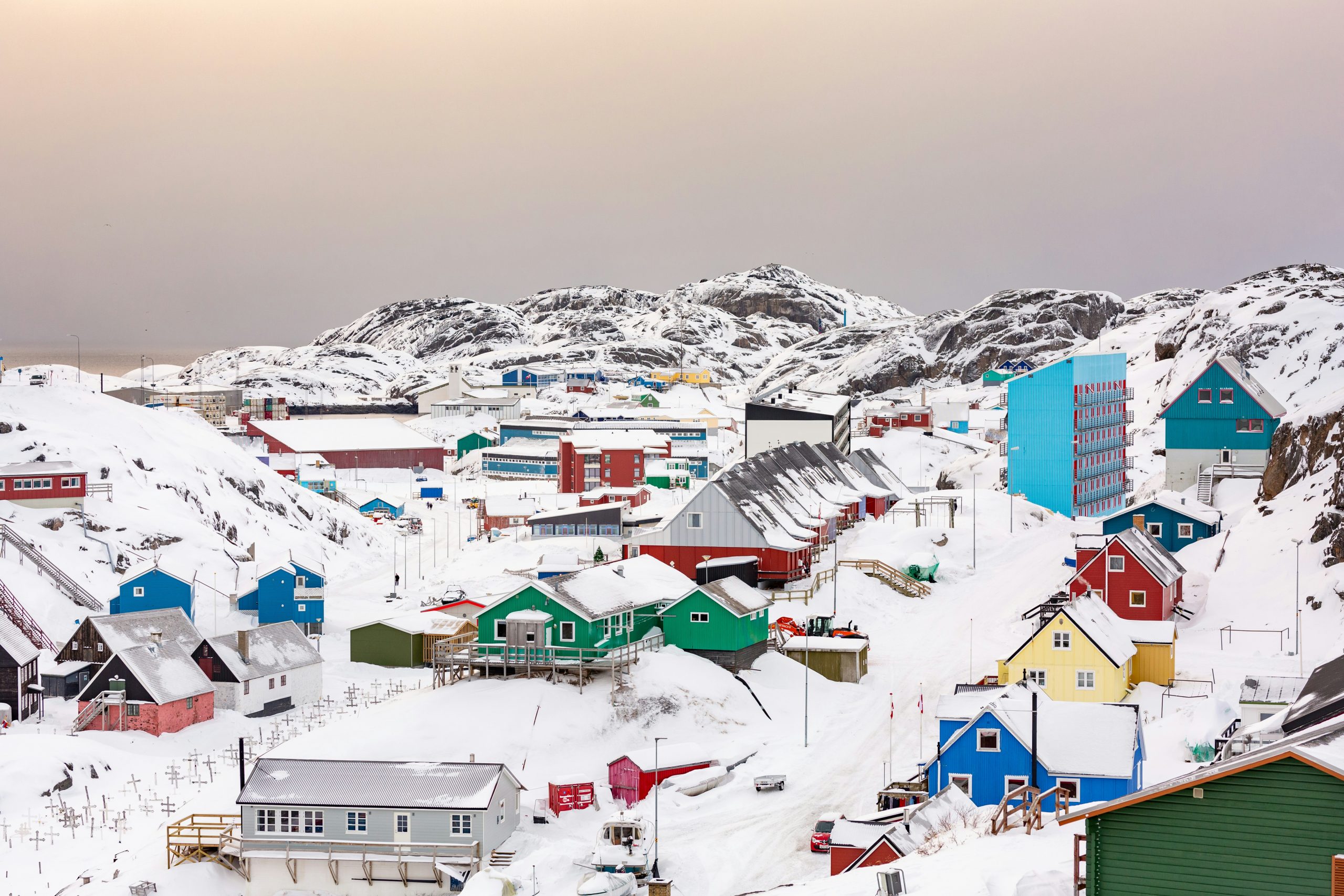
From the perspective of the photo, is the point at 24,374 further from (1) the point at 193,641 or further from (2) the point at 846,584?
(2) the point at 846,584

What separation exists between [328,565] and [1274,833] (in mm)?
62730

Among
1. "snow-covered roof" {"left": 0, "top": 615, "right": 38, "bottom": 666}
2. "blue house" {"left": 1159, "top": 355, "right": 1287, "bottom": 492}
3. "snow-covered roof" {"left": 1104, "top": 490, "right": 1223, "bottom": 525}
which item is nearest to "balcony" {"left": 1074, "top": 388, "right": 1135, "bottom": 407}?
"blue house" {"left": 1159, "top": 355, "right": 1287, "bottom": 492}

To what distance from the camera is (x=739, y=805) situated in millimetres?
33219

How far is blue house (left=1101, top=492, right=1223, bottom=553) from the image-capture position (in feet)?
178

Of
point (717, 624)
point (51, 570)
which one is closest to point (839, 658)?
point (717, 624)

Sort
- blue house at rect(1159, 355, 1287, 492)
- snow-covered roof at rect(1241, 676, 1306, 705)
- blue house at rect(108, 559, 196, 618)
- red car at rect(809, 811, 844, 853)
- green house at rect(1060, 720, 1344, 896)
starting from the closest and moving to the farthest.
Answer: green house at rect(1060, 720, 1344, 896) < red car at rect(809, 811, 844, 853) < snow-covered roof at rect(1241, 676, 1306, 705) < blue house at rect(108, 559, 196, 618) < blue house at rect(1159, 355, 1287, 492)

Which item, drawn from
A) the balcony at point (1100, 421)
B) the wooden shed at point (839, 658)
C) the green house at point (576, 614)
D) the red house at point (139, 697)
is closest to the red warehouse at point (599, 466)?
the balcony at point (1100, 421)

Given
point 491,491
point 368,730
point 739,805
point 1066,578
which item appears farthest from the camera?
point 491,491

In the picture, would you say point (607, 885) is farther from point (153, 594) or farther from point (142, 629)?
point (153, 594)

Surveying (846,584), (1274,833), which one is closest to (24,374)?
(846,584)

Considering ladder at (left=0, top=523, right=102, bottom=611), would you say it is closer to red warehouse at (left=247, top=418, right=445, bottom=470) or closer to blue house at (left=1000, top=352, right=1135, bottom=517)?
blue house at (left=1000, top=352, right=1135, bottom=517)

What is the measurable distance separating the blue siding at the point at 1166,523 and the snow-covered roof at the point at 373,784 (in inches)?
1227

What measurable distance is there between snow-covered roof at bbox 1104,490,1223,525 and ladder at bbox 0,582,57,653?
42.6 m

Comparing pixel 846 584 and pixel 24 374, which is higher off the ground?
pixel 24 374
